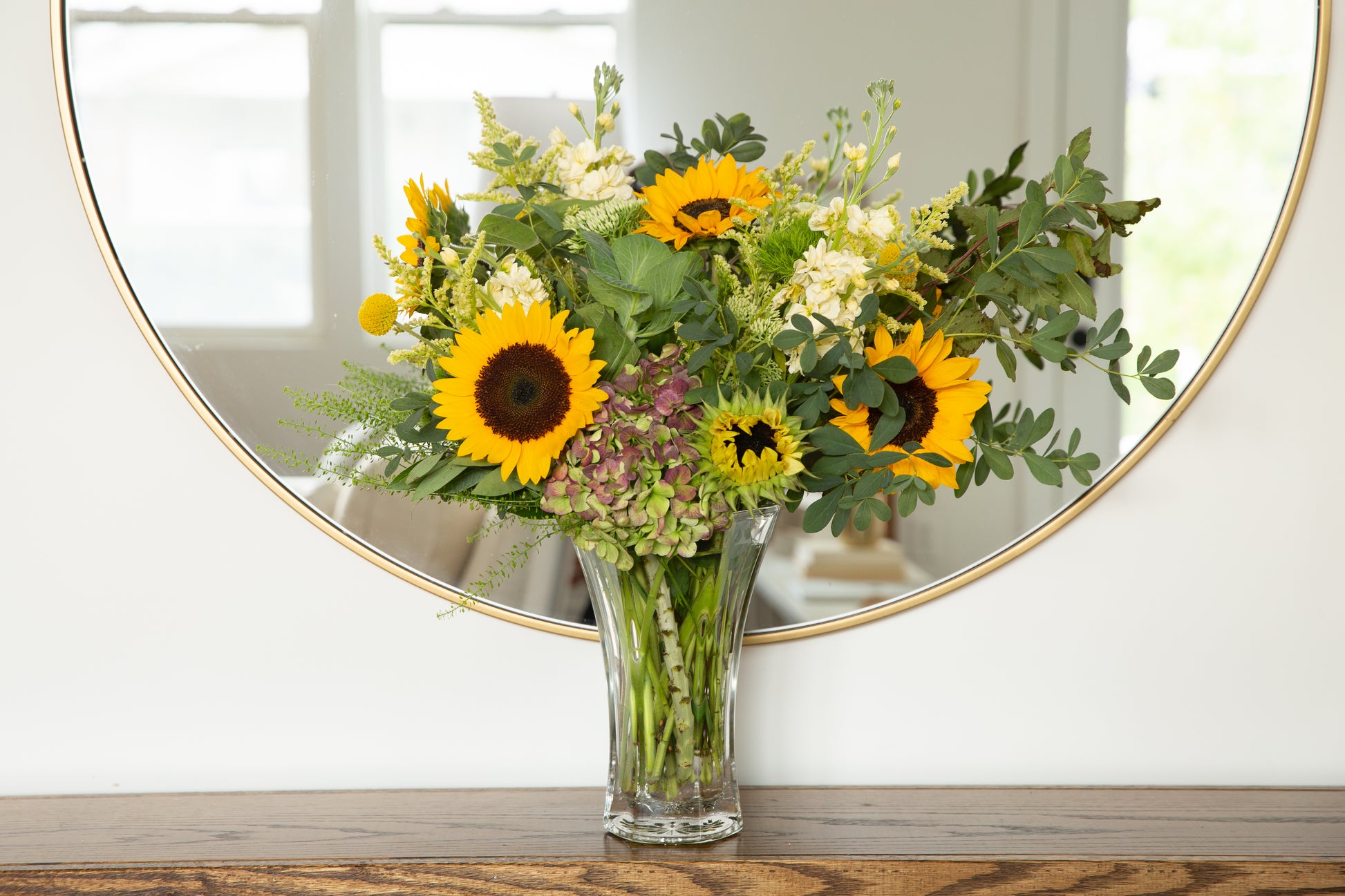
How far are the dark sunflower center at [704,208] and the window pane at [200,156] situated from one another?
39cm

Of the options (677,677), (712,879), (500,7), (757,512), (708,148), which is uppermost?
(500,7)

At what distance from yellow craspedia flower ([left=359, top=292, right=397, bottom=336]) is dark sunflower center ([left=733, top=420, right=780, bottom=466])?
271mm

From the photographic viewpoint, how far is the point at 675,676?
0.75m

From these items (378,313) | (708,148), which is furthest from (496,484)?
(708,148)

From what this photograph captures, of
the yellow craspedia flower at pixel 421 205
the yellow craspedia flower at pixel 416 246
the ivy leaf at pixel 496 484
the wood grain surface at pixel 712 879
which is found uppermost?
the yellow craspedia flower at pixel 421 205

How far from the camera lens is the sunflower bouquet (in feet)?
2.14

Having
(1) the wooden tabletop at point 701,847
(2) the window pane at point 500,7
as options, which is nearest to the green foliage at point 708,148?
(2) the window pane at point 500,7

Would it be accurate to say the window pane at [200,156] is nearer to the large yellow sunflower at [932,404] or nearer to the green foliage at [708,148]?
the green foliage at [708,148]

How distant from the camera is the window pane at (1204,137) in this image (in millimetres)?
919

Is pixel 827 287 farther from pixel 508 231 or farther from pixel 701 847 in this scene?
pixel 701 847

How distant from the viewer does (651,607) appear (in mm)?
738

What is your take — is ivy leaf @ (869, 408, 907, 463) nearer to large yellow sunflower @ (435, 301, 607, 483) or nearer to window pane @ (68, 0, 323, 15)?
large yellow sunflower @ (435, 301, 607, 483)

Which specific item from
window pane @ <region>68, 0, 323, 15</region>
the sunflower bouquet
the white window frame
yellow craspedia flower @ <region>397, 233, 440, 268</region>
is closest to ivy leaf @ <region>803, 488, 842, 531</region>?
the sunflower bouquet

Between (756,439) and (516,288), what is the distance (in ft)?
0.66
